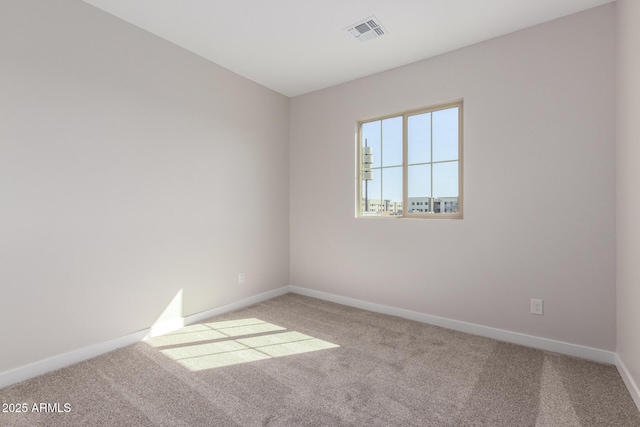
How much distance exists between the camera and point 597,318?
227 centimetres

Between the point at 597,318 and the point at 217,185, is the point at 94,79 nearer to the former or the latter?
the point at 217,185

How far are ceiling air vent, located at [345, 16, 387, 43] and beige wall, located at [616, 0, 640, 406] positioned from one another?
163 centimetres

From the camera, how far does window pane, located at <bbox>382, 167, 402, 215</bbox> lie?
3351mm

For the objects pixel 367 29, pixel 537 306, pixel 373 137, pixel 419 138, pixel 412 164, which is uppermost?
pixel 367 29

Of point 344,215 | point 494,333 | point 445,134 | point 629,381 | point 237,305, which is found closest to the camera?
point 629,381

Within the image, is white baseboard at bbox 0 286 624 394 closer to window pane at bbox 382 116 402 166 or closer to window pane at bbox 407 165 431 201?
window pane at bbox 407 165 431 201

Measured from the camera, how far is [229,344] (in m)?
2.55

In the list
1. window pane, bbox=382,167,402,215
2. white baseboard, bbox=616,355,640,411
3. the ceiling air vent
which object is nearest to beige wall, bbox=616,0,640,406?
white baseboard, bbox=616,355,640,411

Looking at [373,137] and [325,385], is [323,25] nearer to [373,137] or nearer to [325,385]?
[373,137]

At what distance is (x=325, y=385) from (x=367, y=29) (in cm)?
284

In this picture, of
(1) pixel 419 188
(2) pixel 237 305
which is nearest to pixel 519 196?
(1) pixel 419 188

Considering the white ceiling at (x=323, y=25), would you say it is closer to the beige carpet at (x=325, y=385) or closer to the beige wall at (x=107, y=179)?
the beige wall at (x=107, y=179)

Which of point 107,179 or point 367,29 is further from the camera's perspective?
point 367,29

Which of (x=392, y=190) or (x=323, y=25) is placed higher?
(x=323, y=25)
